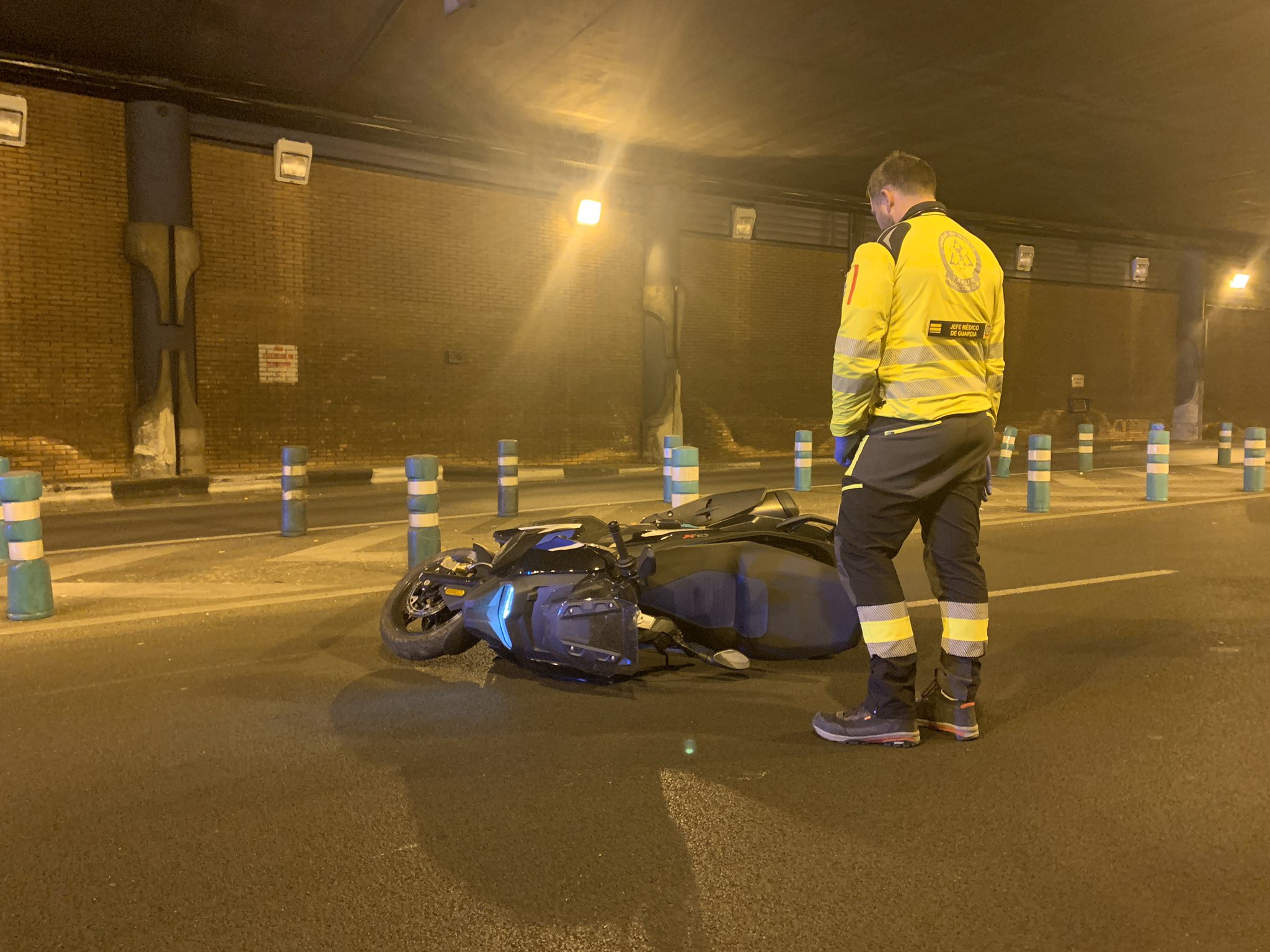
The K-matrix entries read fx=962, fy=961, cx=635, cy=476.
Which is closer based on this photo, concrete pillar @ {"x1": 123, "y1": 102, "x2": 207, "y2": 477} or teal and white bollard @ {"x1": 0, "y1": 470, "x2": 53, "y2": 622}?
teal and white bollard @ {"x1": 0, "y1": 470, "x2": 53, "y2": 622}

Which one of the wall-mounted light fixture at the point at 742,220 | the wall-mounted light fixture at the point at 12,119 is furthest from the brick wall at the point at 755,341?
the wall-mounted light fixture at the point at 12,119

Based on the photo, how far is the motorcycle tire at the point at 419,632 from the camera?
16.0 feet

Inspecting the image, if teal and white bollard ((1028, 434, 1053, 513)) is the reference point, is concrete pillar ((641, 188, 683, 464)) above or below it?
above

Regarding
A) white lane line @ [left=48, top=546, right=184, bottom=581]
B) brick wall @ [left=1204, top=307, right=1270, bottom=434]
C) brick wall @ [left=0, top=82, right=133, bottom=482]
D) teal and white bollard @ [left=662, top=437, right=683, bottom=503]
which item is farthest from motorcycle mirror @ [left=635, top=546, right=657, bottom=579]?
brick wall @ [left=1204, top=307, right=1270, bottom=434]

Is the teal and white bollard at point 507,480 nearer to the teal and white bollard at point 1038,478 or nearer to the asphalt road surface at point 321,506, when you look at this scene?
the asphalt road surface at point 321,506

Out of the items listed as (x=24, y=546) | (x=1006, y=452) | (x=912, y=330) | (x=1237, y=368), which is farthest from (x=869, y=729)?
(x=1237, y=368)

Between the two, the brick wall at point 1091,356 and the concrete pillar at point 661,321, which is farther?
the brick wall at point 1091,356

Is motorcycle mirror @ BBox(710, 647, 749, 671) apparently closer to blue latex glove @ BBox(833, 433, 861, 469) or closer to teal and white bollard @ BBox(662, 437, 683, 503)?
blue latex glove @ BBox(833, 433, 861, 469)

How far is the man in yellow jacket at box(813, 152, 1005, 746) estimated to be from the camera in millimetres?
3674

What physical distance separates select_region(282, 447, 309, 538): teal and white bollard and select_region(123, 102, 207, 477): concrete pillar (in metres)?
6.46

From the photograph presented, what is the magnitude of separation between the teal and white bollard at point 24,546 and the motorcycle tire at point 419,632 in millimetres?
2522

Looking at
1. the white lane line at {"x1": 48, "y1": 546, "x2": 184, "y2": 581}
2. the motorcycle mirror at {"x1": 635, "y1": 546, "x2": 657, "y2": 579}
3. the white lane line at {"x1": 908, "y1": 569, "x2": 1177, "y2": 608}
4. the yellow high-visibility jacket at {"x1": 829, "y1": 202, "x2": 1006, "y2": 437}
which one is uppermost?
the yellow high-visibility jacket at {"x1": 829, "y1": 202, "x2": 1006, "y2": 437}

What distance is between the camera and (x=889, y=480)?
3688 mm

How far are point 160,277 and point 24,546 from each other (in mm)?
9936
